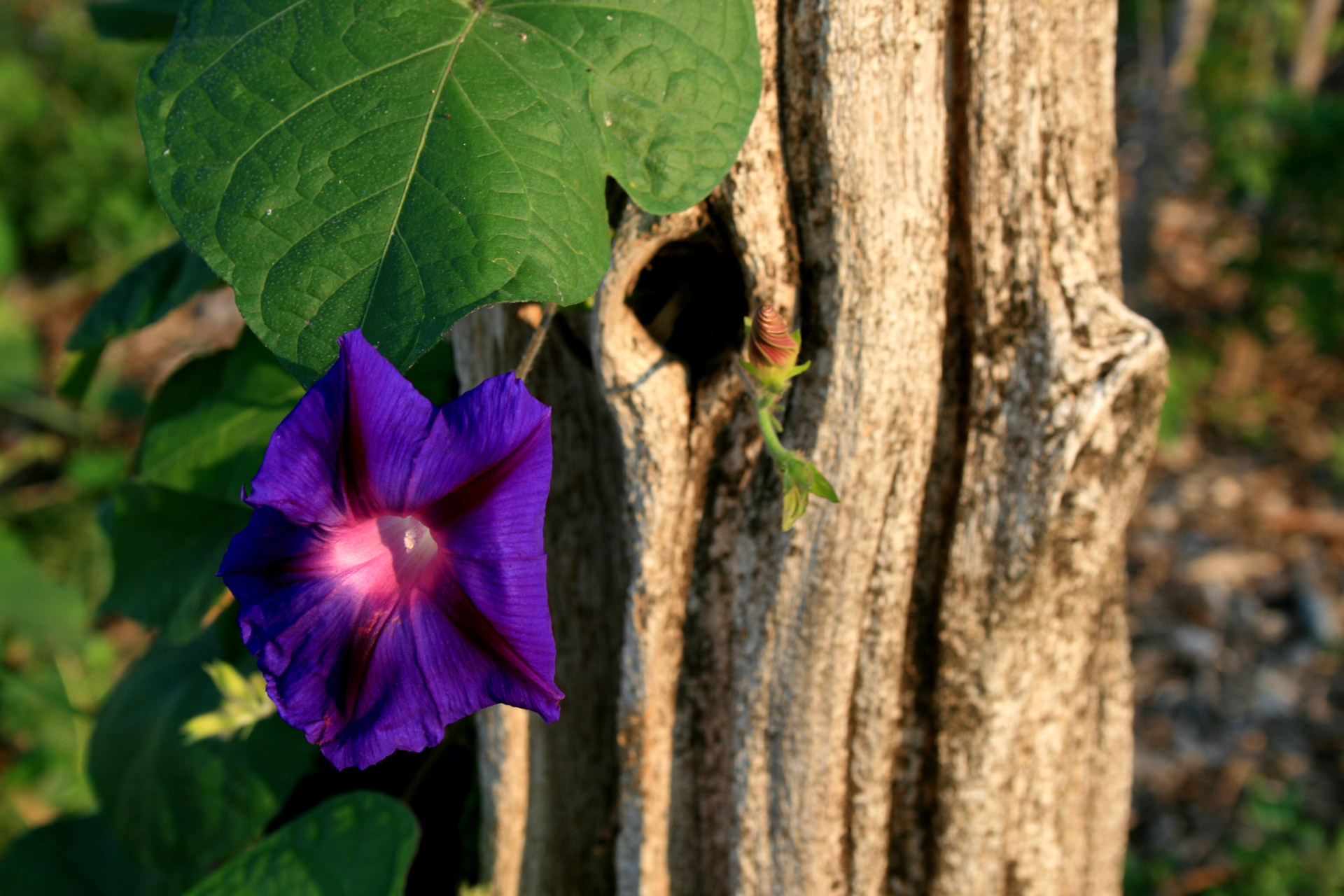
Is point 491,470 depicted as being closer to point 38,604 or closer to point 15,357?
point 38,604

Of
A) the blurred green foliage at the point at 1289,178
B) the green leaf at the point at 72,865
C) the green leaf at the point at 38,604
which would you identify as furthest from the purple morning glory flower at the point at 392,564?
the blurred green foliage at the point at 1289,178

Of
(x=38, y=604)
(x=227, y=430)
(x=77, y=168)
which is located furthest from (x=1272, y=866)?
(x=77, y=168)

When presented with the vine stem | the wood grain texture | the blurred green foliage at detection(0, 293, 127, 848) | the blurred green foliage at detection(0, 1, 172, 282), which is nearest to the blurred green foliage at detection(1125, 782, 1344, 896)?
the wood grain texture

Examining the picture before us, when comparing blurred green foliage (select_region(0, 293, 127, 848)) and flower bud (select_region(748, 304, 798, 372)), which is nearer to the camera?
flower bud (select_region(748, 304, 798, 372))

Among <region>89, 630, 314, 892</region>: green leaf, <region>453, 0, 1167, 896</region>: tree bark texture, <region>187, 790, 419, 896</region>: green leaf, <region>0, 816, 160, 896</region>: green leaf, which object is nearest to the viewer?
<region>453, 0, 1167, 896</region>: tree bark texture

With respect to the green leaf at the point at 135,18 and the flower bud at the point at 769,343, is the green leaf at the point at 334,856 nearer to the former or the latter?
the flower bud at the point at 769,343

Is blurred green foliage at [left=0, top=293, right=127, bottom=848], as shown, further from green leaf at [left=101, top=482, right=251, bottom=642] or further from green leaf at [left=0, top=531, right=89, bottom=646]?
green leaf at [left=101, top=482, right=251, bottom=642]

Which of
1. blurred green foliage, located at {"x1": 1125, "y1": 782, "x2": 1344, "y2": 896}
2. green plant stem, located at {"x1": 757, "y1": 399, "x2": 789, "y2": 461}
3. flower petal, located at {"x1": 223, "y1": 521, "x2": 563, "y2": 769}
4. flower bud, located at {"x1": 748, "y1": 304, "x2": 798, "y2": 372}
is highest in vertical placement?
flower bud, located at {"x1": 748, "y1": 304, "x2": 798, "y2": 372}
